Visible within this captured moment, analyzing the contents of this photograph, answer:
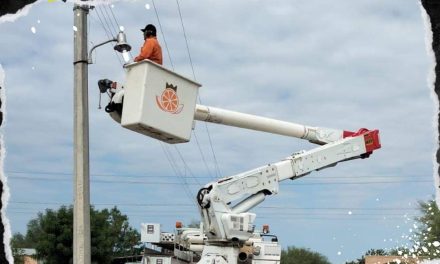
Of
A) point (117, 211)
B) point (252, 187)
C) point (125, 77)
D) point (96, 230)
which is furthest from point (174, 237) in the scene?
point (117, 211)

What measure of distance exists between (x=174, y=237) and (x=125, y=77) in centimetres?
605

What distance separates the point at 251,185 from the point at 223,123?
1.33 meters

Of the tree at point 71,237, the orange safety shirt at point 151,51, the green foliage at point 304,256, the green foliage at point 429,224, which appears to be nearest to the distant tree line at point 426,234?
the green foliage at point 429,224

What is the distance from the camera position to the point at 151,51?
7930 millimetres

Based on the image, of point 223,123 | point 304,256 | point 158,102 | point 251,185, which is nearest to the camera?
point 158,102

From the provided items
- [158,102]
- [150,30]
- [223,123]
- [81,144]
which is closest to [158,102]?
[158,102]

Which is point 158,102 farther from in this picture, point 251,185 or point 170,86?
point 251,185

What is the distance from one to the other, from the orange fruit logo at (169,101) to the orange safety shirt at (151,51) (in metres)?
0.39

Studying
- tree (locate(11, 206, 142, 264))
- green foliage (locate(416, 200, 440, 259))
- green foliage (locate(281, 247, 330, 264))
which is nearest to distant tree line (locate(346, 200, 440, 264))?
green foliage (locate(416, 200, 440, 259))

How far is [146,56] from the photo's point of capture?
310 inches

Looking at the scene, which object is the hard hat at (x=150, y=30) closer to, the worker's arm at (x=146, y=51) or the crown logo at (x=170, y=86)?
the worker's arm at (x=146, y=51)

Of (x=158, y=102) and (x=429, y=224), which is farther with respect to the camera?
(x=429, y=224)

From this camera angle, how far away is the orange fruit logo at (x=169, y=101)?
7.82 meters

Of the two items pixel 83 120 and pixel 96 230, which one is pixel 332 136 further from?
pixel 96 230
